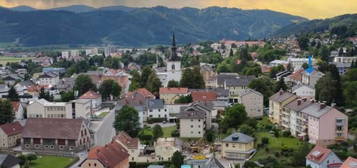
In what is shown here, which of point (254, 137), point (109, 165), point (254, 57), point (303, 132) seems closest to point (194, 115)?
point (254, 137)

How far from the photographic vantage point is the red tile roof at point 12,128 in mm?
46806

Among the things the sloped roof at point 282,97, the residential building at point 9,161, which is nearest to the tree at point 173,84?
the sloped roof at point 282,97

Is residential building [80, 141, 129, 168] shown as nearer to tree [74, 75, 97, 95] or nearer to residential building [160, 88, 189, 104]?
residential building [160, 88, 189, 104]

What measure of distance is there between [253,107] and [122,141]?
18205 mm

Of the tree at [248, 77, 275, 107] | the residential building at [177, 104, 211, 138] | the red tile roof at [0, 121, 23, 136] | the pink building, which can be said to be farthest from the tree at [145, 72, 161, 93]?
Answer: the pink building

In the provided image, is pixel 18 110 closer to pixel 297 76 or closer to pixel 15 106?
pixel 15 106

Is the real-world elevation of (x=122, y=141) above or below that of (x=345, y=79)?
below

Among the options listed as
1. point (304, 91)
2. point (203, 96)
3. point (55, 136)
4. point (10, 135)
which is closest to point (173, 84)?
point (203, 96)

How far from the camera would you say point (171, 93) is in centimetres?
6269

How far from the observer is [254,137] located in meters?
43.8

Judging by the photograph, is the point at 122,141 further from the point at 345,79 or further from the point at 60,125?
the point at 345,79

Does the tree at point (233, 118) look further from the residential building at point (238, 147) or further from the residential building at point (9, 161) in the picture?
the residential building at point (9, 161)

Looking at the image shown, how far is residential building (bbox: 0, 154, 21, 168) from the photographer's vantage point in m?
37.2

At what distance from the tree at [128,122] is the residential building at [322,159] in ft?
58.8
